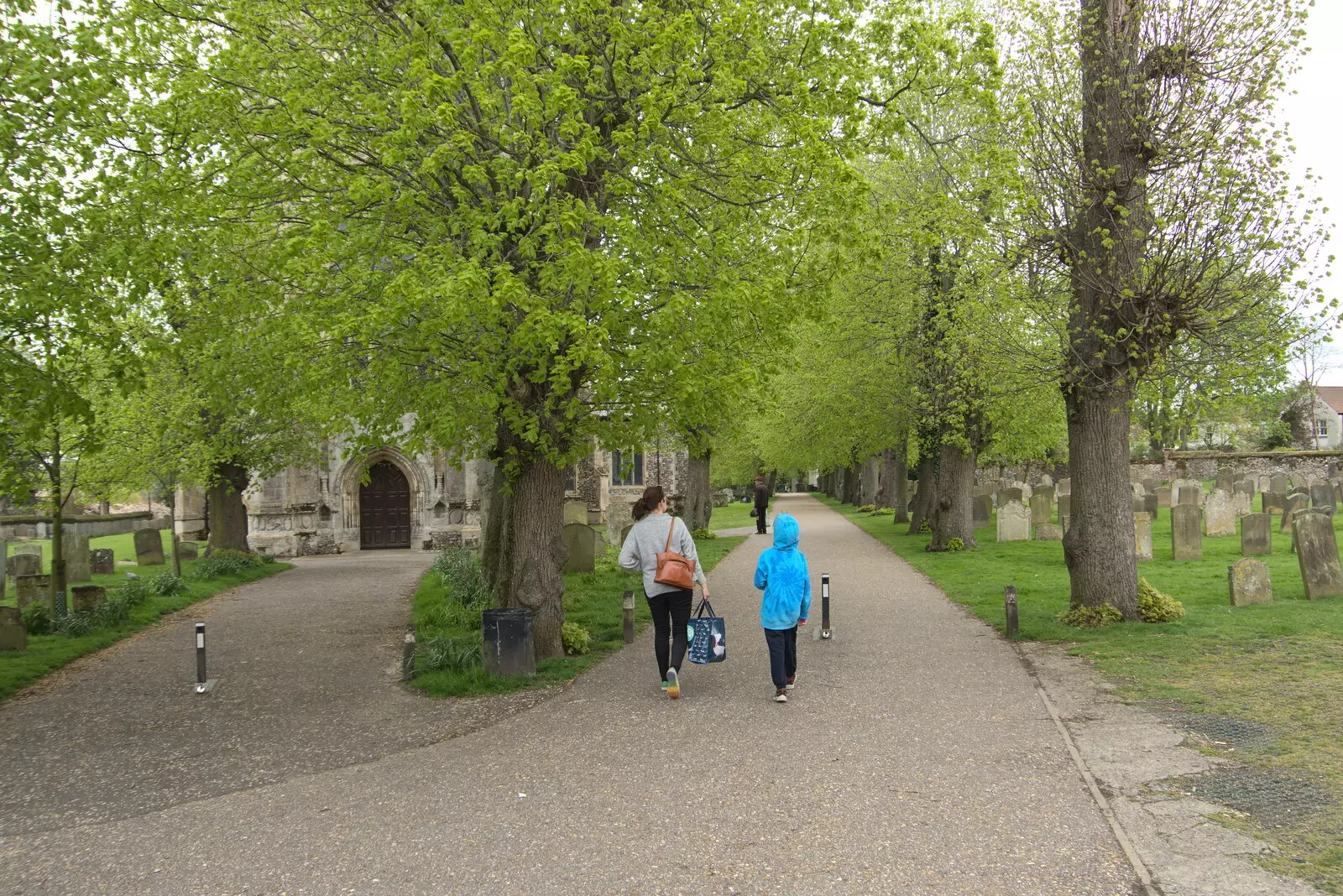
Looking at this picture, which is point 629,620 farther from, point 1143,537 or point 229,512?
point 229,512

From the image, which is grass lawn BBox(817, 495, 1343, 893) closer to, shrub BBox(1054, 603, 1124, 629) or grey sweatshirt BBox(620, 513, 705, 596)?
shrub BBox(1054, 603, 1124, 629)

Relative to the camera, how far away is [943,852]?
16.0 ft

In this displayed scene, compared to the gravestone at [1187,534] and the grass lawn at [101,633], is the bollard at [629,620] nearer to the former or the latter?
the grass lawn at [101,633]

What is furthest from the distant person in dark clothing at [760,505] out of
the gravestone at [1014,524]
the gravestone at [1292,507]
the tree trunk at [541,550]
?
the tree trunk at [541,550]

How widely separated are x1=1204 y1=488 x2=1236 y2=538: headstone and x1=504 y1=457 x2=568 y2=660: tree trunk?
655 inches

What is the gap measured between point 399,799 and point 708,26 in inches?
287

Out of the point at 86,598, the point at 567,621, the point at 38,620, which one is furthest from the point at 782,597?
the point at 86,598

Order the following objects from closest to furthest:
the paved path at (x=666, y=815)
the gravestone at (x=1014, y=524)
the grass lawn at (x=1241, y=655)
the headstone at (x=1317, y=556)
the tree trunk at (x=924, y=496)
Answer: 1. the paved path at (x=666, y=815)
2. the grass lawn at (x=1241, y=655)
3. the headstone at (x=1317, y=556)
4. the gravestone at (x=1014, y=524)
5. the tree trunk at (x=924, y=496)

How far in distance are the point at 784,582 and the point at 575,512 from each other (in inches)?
629

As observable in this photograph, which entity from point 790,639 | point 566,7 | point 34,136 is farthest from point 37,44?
point 790,639

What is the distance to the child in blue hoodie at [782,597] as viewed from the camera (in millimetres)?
8289

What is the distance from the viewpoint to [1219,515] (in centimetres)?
2158

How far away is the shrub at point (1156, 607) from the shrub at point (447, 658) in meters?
7.73

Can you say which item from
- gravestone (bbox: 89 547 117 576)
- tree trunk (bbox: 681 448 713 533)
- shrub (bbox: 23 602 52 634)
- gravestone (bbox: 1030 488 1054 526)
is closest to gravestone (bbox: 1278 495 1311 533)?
gravestone (bbox: 1030 488 1054 526)
